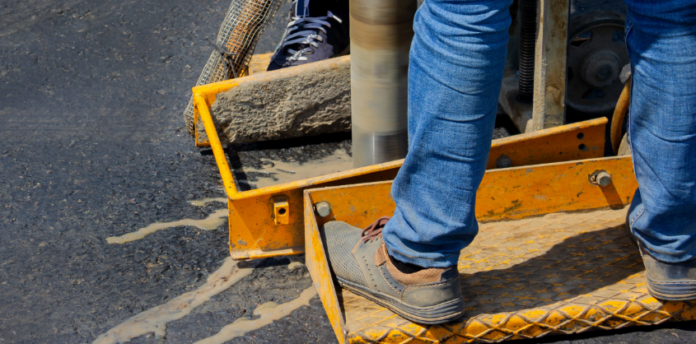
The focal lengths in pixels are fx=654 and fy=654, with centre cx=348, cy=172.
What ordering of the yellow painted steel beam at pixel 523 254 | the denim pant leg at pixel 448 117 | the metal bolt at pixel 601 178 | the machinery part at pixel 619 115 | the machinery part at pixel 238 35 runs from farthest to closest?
the machinery part at pixel 238 35
the machinery part at pixel 619 115
the metal bolt at pixel 601 178
the yellow painted steel beam at pixel 523 254
the denim pant leg at pixel 448 117

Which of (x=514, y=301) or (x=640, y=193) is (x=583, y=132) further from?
(x=514, y=301)

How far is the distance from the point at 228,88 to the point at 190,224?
1.95 ft

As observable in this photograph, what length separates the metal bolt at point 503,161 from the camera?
224cm

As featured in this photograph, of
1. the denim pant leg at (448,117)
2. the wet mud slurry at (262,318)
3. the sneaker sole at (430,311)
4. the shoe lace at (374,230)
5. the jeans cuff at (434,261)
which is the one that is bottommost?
the wet mud slurry at (262,318)

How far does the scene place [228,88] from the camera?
8.63ft

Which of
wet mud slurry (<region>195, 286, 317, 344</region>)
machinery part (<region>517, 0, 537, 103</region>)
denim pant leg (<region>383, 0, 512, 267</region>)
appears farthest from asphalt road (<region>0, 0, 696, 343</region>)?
machinery part (<region>517, 0, 537, 103</region>)

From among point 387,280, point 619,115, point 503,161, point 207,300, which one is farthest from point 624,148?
point 207,300

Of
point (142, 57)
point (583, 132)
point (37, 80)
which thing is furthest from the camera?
point (142, 57)

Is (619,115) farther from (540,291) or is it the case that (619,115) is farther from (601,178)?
(540,291)

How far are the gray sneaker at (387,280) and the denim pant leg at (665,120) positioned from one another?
1.73ft

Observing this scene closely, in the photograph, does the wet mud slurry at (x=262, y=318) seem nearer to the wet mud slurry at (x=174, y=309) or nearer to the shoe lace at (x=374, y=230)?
the wet mud slurry at (x=174, y=309)

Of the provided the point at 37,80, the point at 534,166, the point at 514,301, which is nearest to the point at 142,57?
the point at 37,80

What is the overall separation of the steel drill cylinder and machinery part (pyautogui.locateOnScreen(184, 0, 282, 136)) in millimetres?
731

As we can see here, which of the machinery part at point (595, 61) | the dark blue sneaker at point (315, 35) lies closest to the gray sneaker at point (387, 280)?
the dark blue sneaker at point (315, 35)
